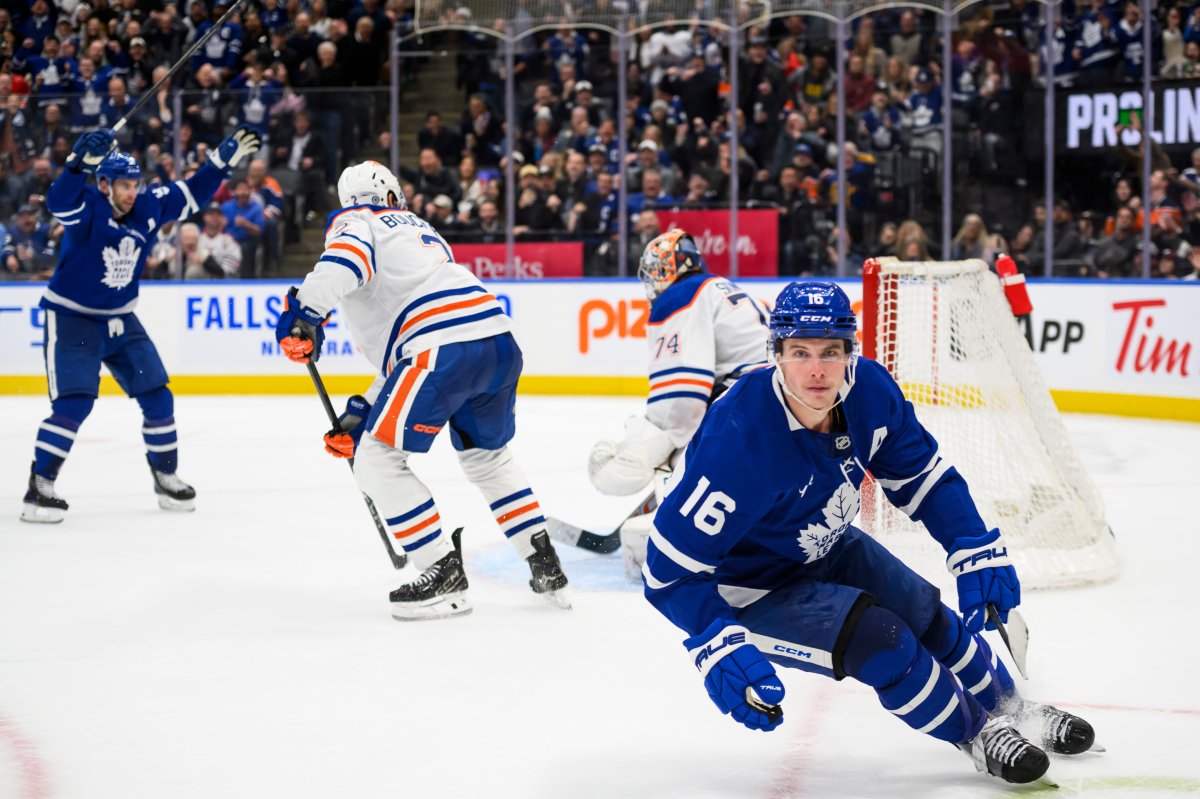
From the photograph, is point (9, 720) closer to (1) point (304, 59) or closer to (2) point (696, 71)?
(2) point (696, 71)

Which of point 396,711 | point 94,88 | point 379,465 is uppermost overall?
point 94,88

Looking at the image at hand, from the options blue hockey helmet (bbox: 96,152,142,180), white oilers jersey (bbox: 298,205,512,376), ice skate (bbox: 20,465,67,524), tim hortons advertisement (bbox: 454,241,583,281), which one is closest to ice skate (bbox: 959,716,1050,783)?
white oilers jersey (bbox: 298,205,512,376)

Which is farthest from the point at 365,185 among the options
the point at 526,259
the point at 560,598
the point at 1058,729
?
the point at 526,259

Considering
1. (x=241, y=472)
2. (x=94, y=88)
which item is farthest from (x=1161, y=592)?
(x=94, y=88)

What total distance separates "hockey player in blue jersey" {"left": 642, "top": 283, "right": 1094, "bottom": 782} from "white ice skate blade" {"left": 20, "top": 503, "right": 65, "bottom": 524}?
3495 mm

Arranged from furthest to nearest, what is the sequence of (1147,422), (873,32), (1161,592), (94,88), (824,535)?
(94,88)
(873,32)
(1147,422)
(1161,592)
(824,535)

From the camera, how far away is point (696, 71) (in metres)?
9.48

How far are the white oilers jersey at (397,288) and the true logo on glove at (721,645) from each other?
1.67 m

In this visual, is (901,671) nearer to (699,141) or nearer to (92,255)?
(92,255)

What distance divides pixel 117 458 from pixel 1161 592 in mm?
4660

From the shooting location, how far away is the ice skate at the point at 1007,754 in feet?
8.05

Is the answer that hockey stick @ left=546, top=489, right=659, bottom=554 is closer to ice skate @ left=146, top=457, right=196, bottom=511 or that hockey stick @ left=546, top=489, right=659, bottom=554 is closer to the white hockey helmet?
the white hockey helmet

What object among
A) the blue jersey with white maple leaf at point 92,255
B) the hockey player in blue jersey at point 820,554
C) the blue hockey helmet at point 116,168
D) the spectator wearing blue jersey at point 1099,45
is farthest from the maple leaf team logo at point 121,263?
the spectator wearing blue jersey at point 1099,45

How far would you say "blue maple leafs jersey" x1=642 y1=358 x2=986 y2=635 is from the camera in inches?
90.9
